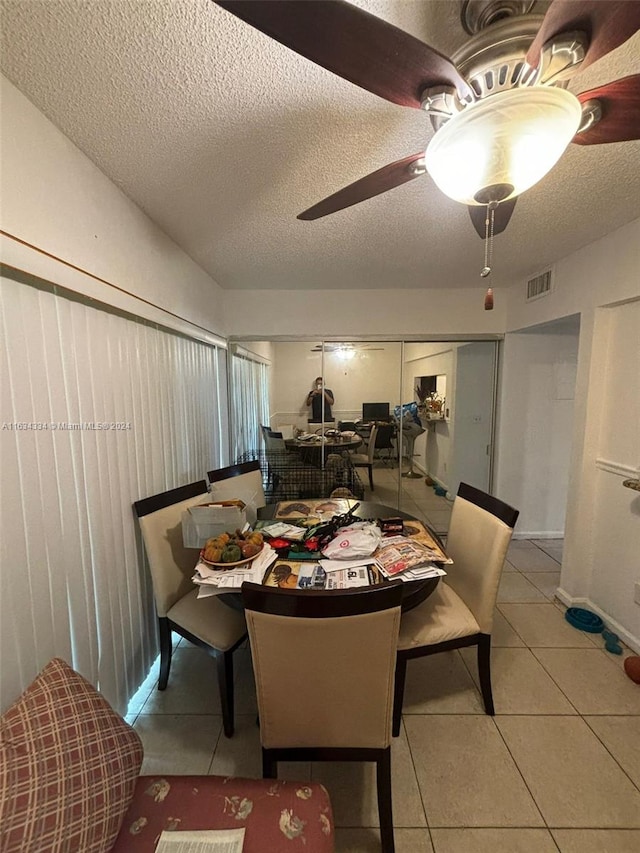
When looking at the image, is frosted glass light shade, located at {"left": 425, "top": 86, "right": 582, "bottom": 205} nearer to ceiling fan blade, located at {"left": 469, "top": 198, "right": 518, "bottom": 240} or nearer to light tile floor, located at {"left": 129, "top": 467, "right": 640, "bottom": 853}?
ceiling fan blade, located at {"left": 469, "top": 198, "right": 518, "bottom": 240}

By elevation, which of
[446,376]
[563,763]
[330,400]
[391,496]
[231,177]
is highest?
[231,177]

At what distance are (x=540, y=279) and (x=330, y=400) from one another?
2.10 metres

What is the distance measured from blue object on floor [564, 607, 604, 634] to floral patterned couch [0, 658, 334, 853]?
211 centimetres

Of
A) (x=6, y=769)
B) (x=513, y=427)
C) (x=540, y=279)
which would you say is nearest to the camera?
(x=6, y=769)

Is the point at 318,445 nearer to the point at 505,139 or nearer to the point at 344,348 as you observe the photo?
the point at 344,348

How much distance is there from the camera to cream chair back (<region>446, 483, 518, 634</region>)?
5.20 feet

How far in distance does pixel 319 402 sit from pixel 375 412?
611 mm

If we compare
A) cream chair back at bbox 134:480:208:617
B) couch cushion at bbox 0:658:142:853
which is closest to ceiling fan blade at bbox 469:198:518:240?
cream chair back at bbox 134:480:208:617

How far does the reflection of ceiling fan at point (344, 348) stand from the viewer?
345 centimetres

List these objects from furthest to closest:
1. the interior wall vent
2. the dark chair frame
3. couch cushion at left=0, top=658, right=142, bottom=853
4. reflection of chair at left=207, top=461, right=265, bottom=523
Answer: the interior wall vent < the dark chair frame < reflection of chair at left=207, top=461, right=265, bottom=523 < couch cushion at left=0, top=658, right=142, bottom=853

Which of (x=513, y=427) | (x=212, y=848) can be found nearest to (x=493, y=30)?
(x=212, y=848)

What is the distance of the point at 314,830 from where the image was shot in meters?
0.90

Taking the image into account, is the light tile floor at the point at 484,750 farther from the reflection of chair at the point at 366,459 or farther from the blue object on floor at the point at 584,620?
the reflection of chair at the point at 366,459

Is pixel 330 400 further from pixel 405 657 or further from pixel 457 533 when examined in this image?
pixel 405 657
